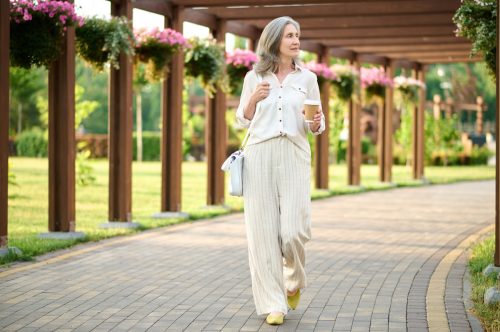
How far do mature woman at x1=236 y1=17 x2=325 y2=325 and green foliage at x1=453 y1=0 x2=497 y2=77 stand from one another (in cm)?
304

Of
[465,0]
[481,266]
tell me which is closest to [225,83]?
[465,0]

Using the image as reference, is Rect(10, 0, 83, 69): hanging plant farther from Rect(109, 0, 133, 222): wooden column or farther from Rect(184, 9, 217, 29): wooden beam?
Rect(184, 9, 217, 29): wooden beam

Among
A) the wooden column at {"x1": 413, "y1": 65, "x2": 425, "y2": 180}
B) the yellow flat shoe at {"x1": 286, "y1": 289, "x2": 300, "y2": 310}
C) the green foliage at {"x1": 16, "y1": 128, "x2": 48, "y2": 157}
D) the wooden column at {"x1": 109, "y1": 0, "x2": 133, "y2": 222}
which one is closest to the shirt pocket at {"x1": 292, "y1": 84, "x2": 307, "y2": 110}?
the yellow flat shoe at {"x1": 286, "y1": 289, "x2": 300, "y2": 310}

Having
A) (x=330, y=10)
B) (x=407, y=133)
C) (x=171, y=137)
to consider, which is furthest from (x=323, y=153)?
(x=407, y=133)

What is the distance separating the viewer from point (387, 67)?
23.2m

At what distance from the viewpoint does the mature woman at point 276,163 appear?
5.96 metres

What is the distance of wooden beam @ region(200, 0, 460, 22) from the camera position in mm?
13891

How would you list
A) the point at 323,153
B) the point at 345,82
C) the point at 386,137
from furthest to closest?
the point at 386,137
the point at 323,153
the point at 345,82

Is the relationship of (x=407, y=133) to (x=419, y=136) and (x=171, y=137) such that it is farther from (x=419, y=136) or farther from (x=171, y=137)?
(x=171, y=137)

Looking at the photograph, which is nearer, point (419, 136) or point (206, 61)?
point (206, 61)

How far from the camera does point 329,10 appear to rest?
14.3 m

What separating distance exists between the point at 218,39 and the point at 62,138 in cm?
503

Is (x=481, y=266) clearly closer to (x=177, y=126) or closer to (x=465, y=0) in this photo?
(x=465, y=0)

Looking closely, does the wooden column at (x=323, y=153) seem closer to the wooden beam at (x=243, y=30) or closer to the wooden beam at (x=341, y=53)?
the wooden beam at (x=341, y=53)
